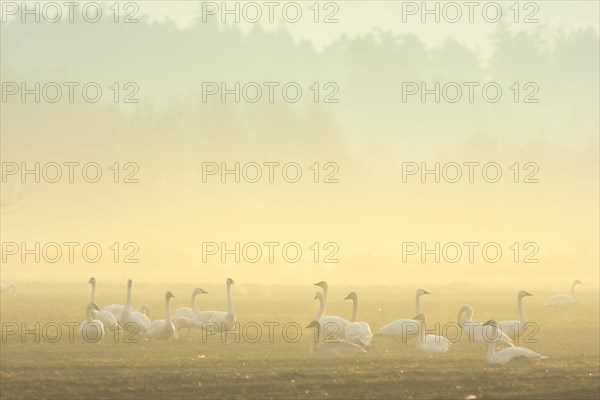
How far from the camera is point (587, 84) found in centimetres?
15550

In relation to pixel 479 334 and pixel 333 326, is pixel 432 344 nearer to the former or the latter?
pixel 479 334

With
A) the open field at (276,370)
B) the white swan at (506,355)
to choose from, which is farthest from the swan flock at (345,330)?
the open field at (276,370)

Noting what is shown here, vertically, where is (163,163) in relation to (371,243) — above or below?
above

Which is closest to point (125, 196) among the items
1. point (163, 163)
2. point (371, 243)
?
point (163, 163)

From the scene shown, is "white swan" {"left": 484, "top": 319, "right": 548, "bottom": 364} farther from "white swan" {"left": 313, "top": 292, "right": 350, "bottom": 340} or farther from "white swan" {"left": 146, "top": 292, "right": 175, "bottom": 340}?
"white swan" {"left": 146, "top": 292, "right": 175, "bottom": 340}

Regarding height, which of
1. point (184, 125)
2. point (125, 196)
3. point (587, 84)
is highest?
point (587, 84)

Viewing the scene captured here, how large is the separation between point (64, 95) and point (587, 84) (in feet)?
243

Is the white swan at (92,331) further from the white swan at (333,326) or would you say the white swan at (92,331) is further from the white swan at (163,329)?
the white swan at (333,326)

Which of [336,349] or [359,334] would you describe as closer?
[336,349]

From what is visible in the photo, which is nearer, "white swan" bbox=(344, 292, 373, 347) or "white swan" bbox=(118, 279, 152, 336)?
"white swan" bbox=(344, 292, 373, 347)

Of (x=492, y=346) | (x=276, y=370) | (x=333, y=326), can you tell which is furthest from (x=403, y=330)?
(x=276, y=370)

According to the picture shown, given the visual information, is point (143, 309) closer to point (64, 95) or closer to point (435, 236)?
point (64, 95)

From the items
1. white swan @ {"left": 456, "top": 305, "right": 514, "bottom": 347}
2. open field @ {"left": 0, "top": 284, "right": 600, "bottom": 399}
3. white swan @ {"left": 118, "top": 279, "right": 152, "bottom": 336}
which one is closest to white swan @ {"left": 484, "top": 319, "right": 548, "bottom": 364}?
open field @ {"left": 0, "top": 284, "right": 600, "bottom": 399}

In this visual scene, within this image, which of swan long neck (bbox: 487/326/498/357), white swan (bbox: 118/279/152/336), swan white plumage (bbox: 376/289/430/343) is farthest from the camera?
white swan (bbox: 118/279/152/336)
